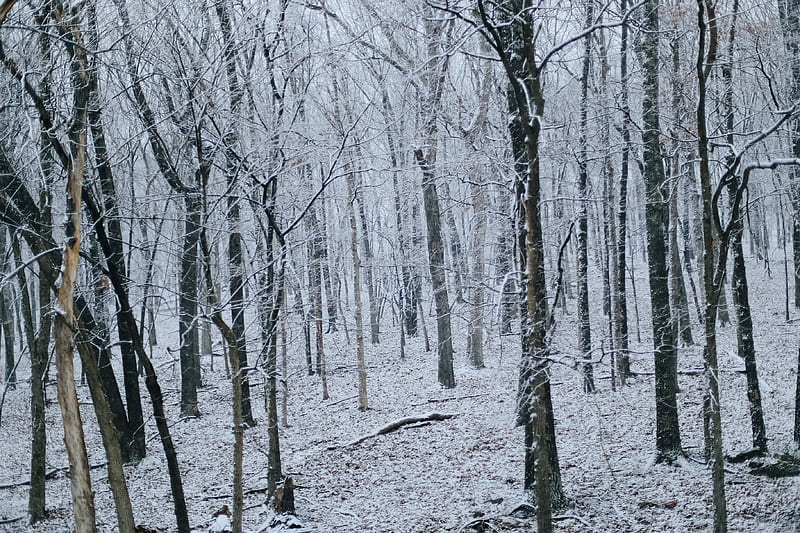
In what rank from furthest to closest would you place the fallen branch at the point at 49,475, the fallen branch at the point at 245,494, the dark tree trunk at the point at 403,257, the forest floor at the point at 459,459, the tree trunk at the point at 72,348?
1. the dark tree trunk at the point at 403,257
2. the fallen branch at the point at 49,475
3. the fallen branch at the point at 245,494
4. the forest floor at the point at 459,459
5. the tree trunk at the point at 72,348

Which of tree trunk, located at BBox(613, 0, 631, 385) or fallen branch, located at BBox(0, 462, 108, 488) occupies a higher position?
tree trunk, located at BBox(613, 0, 631, 385)

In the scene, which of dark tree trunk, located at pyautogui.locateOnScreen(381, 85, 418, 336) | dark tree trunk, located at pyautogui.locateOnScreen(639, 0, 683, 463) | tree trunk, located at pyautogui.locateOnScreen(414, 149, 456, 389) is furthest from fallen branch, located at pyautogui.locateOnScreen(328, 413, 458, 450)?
dark tree trunk, located at pyautogui.locateOnScreen(381, 85, 418, 336)

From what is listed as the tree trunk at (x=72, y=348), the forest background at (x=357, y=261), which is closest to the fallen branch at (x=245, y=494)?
the forest background at (x=357, y=261)

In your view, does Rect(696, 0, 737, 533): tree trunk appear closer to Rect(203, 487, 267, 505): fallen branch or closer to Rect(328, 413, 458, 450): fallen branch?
Rect(328, 413, 458, 450): fallen branch

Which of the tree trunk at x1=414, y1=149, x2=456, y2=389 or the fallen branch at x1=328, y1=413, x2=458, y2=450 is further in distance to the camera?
the tree trunk at x1=414, y1=149, x2=456, y2=389

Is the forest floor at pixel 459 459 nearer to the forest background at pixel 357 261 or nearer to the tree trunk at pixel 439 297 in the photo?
the forest background at pixel 357 261

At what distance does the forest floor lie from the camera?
7902 millimetres

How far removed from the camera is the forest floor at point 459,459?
311 inches

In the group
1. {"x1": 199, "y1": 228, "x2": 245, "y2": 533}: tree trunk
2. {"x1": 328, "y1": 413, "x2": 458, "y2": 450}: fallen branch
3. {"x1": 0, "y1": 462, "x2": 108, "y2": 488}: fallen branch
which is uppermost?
{"x1": 199, "y1": 228, "x2": 245, "y2": 533}: tree trunk

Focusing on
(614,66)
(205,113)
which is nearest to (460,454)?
(205,113)

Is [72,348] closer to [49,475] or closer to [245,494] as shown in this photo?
[245,494]

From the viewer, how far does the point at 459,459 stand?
36.5 feet

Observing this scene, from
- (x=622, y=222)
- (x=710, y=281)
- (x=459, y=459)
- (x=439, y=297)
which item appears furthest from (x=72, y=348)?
(x=622, y=222)

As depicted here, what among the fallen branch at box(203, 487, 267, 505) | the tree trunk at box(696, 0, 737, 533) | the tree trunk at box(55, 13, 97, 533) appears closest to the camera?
the tree trunk at box(696, 0, 737, 533)
